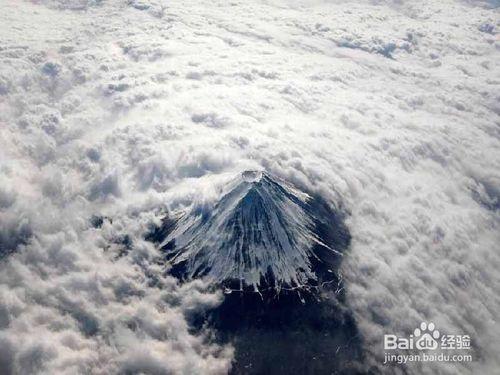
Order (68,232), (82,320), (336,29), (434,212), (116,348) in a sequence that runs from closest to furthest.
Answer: (116,348) → (82,320) → (68,232) → (434,212) → (336,29)

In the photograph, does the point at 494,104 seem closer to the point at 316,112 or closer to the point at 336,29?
the point at 336,29

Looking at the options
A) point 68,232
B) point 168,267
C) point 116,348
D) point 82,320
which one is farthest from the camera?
point 68,232

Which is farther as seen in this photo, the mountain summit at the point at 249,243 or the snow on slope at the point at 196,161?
the mountain summit at the point at 249,243

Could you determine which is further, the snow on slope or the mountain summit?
the mountain summit

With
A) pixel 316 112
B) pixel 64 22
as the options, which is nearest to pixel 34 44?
pixel 64 22
